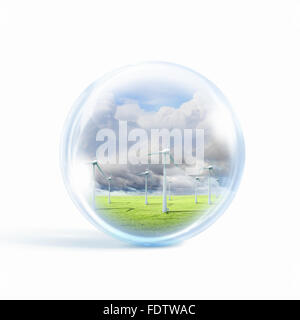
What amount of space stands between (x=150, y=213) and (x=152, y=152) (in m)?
0.70

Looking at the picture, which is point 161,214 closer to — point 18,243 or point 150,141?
point 150,141

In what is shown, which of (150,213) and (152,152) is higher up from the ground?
(152,152)

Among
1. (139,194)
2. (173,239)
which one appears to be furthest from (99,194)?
(173,239)

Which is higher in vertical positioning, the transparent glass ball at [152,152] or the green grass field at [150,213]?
the transparent glass ball at [152,152]

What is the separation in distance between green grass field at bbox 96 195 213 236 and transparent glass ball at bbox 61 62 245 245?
1 cm

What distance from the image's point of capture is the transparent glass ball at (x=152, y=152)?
24.2 ft

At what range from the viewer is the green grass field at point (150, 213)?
24.2 ft

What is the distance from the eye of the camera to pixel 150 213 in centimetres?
738

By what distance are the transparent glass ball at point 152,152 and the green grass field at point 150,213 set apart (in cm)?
1

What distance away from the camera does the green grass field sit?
7.39 metres

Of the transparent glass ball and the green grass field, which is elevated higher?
the transparent glass ball

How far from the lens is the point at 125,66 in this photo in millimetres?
7758

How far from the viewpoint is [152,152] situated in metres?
7.40

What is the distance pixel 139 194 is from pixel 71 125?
1.23 meters
